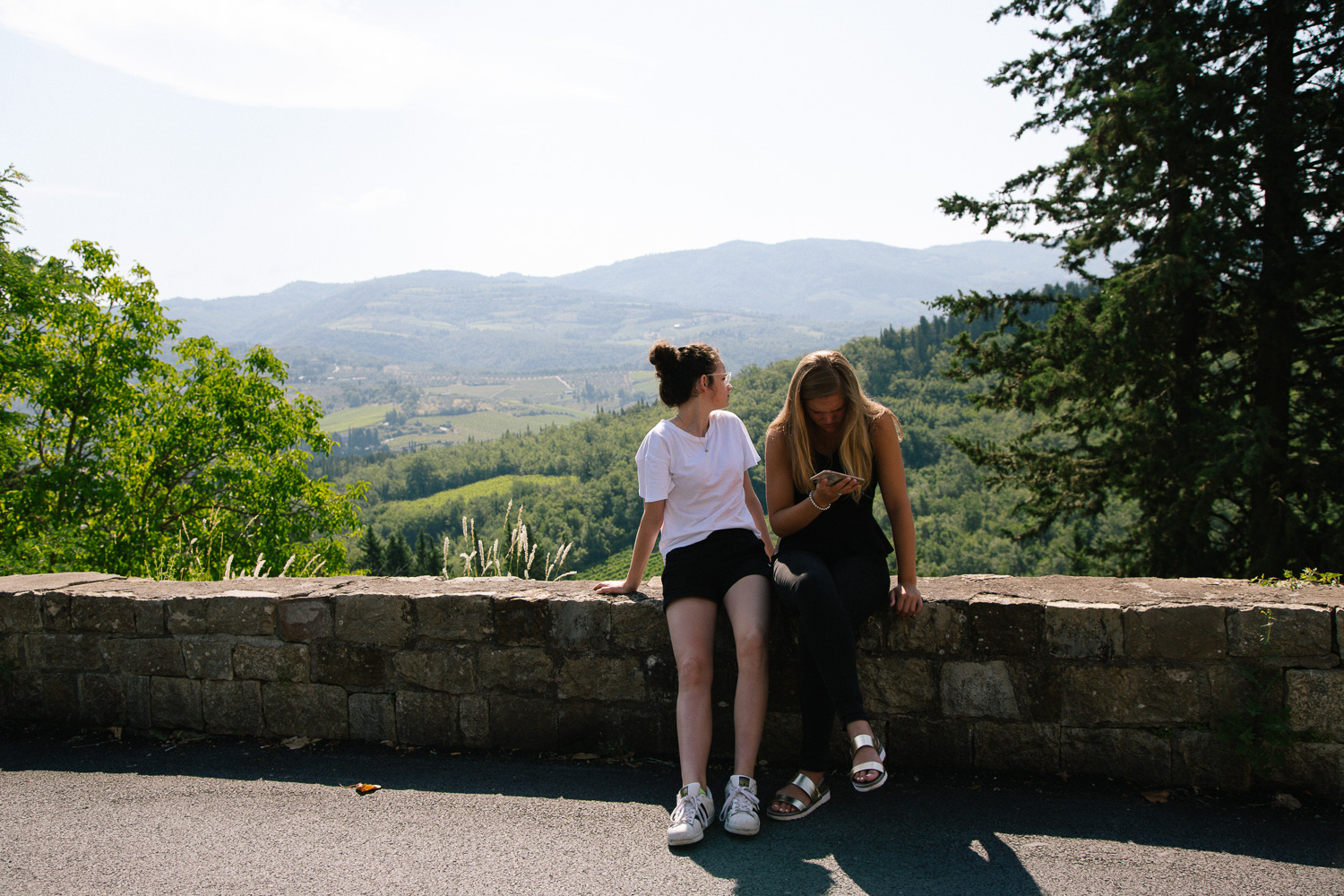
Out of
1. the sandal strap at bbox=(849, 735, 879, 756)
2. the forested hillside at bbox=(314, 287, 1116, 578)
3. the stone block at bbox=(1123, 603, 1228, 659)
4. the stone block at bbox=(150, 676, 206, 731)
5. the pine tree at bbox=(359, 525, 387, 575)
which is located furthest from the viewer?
the forested hillside at bbox=(314, 287, 1116, 578)

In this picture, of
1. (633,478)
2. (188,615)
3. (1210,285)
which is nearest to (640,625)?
(188,615)

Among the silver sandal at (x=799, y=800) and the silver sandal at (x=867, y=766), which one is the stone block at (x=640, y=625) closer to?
the silver sandal at (x=799, y=800)

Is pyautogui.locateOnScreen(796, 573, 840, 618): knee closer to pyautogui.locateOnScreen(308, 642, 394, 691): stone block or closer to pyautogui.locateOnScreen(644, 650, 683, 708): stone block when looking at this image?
pyautogui.locateOnScreen(644, 650, 683, 708): stone block

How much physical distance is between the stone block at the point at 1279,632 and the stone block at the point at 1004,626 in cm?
54

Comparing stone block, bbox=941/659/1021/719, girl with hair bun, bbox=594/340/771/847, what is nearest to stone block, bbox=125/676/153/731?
girl with hair bun, bbox=594/340/771/847

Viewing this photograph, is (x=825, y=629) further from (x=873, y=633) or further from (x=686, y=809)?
(x=686, y=809)

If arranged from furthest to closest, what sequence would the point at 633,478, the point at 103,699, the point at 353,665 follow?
the point at 633,478
the point at 103,699
the point at 353,665

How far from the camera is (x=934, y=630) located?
273 cm

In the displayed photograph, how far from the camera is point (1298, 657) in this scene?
96.0 inches

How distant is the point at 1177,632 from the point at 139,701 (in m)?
3.82

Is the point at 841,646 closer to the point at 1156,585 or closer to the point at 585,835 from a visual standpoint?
the point at 585,835

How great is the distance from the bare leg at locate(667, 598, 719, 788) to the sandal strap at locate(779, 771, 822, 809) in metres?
0.26

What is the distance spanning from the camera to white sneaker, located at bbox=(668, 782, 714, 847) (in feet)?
7.54

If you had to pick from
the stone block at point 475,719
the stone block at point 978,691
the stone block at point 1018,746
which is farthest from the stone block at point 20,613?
the stone block at point 1018,746
